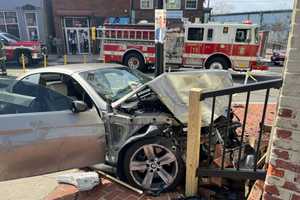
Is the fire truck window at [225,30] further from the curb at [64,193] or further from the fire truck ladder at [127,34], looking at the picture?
the curb at [64,193]

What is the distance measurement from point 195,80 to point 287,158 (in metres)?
1.69

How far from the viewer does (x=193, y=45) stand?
13219mm

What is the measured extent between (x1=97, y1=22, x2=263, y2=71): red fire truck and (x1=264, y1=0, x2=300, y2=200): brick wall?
445 inches

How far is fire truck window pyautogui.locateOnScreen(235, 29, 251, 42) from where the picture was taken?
40.4 feet

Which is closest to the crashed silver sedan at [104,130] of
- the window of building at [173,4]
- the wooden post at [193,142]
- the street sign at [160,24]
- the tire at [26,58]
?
the wooden post at [193,142]

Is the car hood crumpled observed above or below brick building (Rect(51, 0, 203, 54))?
below

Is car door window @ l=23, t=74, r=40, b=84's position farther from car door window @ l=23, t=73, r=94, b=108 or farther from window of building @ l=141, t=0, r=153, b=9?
window of building @ l=141, t=0, r=153, b=9

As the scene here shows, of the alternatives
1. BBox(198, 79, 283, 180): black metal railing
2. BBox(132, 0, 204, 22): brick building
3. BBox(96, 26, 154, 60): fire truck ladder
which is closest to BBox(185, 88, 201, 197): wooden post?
BBox(198, 79, 283, 180): black metal railing

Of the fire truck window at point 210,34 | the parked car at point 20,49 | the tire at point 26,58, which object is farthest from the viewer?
the tire at point 26,58

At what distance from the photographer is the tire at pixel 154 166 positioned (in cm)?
305

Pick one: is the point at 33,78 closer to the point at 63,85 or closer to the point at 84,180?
the point at 63,85

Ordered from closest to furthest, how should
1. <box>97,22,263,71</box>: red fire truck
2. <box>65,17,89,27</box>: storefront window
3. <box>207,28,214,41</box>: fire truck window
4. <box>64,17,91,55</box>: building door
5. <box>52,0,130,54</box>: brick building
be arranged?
<box>97,22,263,71</box>: red fire truck → <box>207,28,214,41</box>: fire truck window → <box>52,0,130,54</box>: brick building → <box>65,17,89,27</box>: storefront window → <box>64,17,91,55</box>: building door

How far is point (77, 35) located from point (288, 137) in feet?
75.4

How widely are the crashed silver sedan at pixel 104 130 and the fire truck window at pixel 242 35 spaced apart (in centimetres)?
995
